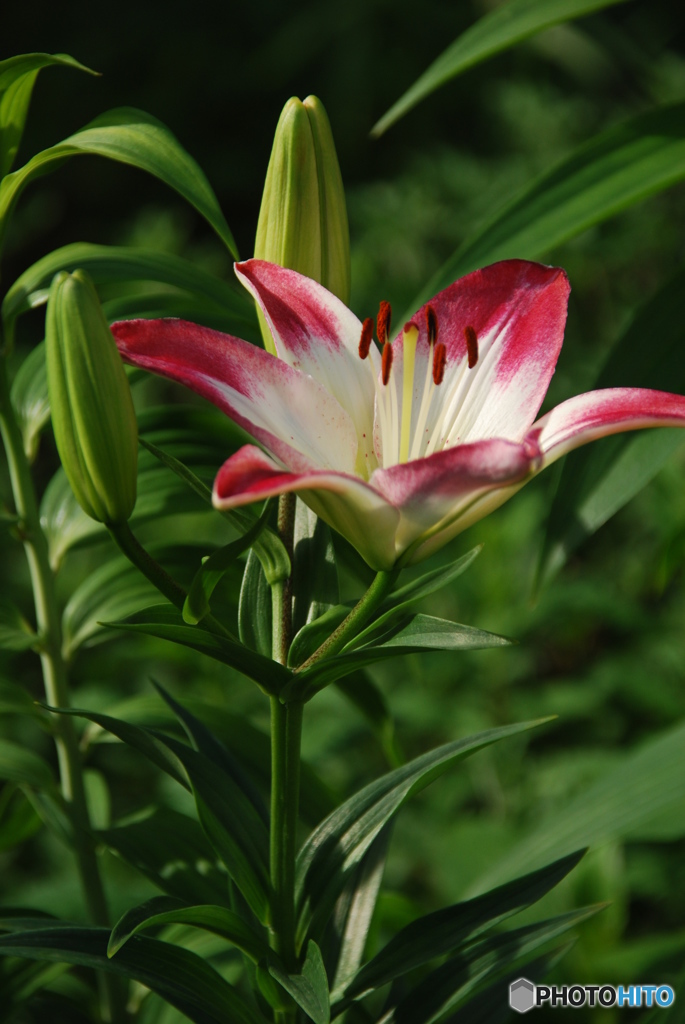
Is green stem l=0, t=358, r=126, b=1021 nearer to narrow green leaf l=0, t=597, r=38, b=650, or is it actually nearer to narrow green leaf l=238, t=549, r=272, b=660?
narrow green leaf l=0, t=597, r=38, b=650

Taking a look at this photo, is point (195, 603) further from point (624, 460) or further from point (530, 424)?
point (624, 460)

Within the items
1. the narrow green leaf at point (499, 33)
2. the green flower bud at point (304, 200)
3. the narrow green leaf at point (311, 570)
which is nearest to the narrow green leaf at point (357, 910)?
the narrow green leaf at point (311, 570)

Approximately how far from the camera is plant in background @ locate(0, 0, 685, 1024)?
0.92 feet

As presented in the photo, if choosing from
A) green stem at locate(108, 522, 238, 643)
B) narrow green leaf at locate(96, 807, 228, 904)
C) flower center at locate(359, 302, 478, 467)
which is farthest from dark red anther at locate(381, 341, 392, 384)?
narrow green leaf at locate(96, 807, 228, 904)

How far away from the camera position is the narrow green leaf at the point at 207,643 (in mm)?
277

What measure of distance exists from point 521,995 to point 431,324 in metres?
0.25

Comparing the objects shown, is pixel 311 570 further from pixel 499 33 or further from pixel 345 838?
pixel 499 33

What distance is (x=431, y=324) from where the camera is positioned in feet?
1.10

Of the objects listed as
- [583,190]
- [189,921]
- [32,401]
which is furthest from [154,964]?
[583,190]

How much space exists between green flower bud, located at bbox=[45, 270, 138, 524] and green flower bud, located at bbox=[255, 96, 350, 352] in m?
0.08

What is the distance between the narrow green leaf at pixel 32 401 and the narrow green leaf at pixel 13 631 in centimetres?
7

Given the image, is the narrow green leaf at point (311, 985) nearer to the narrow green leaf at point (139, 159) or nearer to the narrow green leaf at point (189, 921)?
the narrow green leaf at point (189, 921)

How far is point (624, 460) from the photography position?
46 cm

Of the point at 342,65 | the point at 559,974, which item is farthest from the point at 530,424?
the point at 342,65
